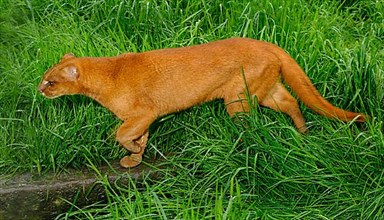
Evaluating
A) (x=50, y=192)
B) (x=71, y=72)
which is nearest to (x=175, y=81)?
(x=71, y=72)

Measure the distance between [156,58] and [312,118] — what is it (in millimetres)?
1073

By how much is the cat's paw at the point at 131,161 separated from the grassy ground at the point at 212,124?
135 mm

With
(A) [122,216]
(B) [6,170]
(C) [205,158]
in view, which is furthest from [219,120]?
(B) [6,170]

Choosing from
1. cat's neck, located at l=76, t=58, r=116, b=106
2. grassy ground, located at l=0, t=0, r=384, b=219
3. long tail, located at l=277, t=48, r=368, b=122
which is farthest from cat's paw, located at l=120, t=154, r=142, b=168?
long tail, located at l=277, t=48, r=368, b=122

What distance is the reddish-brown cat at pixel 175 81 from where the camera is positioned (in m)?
5.01

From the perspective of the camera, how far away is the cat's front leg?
16.3 feet

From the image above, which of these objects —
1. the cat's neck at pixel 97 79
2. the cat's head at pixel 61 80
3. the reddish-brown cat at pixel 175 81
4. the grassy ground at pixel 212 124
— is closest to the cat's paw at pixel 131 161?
the reddish-brown cat at pixel 175 81

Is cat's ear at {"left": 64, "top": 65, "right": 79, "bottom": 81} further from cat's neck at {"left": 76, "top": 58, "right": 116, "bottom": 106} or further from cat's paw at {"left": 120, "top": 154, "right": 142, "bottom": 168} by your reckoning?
cat's paw at {"left": 120, "top": 154, "right": 142, "bottom": 168}

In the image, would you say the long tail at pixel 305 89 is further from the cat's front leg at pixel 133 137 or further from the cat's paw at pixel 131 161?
the cat's paw at pixel 131 161

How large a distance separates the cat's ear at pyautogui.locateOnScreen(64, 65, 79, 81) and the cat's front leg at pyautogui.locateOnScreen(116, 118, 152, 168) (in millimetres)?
413

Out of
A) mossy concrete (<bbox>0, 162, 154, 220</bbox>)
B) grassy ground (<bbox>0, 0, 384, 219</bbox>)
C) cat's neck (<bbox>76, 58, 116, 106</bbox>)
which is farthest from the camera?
cat's neck (<bbox>76, 58, 116, 106</bbox>)

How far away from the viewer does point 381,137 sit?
4668mm

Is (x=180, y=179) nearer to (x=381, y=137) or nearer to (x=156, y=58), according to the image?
(x=156, y=58)

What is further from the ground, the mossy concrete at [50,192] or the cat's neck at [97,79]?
the cat's neck at [97,79]
